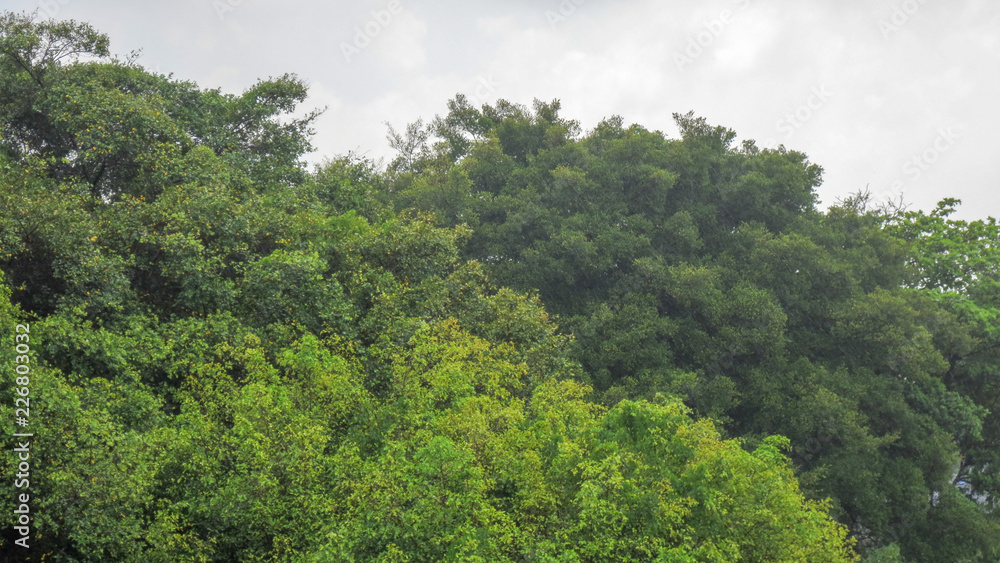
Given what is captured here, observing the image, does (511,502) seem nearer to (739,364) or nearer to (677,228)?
(739,364)

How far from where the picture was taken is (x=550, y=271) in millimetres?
25172

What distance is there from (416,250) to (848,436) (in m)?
13.3

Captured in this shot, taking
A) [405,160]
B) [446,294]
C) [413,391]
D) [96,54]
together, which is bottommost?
[413,391]

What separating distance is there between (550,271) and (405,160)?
12006mm

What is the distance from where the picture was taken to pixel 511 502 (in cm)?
1087

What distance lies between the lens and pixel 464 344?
47.4 feet

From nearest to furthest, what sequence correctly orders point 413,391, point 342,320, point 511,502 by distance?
point 511,502, point 413,391, point 342,320

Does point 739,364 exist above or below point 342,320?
above

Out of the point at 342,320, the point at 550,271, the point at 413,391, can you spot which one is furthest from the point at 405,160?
the point at 413,391

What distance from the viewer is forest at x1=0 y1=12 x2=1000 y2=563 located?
33.6 ft

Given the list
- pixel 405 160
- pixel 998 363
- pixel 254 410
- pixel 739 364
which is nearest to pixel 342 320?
pixel 254 410

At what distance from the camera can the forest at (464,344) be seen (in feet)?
33.6

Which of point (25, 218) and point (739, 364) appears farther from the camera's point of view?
point (739, 364)

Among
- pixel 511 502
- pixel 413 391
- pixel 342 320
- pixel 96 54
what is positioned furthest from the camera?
pixel 96 54
